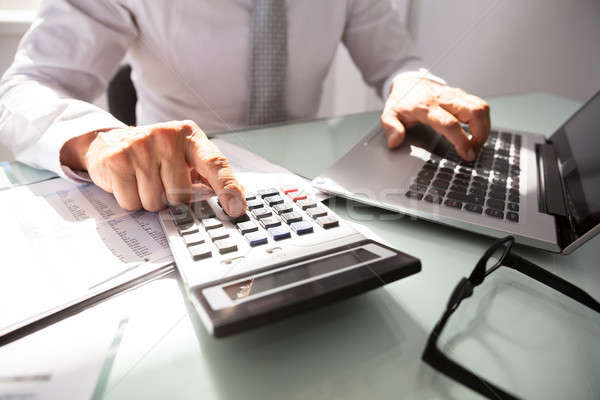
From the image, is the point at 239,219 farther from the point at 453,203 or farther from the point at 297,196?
the point at 453,203

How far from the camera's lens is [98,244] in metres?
0.30

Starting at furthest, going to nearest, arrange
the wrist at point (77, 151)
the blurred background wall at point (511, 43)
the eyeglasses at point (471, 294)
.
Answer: the blurred background wall at point (511, 43) → the wrist at point (77, 151) → the eyeglasses at point (471, 294)

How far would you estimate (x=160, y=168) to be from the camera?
0.34m

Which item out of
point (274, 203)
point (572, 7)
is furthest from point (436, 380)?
point (572, 7)

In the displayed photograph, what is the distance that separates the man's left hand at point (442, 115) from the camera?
0.47 metres

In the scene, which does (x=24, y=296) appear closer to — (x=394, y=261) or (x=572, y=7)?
(x=394, y=261)

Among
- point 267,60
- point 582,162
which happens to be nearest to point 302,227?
point 582,162

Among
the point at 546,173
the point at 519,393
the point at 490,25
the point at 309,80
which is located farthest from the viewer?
the point at 490,25

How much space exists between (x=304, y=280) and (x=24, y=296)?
181 millimetres

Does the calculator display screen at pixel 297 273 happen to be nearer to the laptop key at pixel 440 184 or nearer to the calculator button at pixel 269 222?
the calculator button at pixel 269 222

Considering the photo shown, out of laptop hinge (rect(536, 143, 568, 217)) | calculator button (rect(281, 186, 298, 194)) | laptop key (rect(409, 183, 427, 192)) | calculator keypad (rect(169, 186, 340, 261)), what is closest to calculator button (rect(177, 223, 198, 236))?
calculator keypad (rect(169, 186, 340, 261))

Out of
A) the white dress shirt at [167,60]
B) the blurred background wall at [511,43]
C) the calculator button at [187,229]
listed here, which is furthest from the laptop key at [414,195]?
the blurred background wall at [511,43]

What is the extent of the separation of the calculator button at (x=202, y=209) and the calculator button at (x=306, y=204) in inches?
3.0

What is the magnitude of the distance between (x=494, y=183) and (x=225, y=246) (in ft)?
0.99
